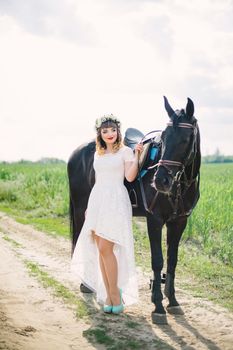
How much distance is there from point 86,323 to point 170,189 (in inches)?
63.8

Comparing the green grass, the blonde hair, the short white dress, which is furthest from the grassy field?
the blonde hair

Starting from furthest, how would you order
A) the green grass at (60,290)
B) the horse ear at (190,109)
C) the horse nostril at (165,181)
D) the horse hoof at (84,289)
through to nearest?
the horse hoof at (84,289) < the green grass at (60,290) < the horse ear at (190,109) < the horse nostril at (165,181)

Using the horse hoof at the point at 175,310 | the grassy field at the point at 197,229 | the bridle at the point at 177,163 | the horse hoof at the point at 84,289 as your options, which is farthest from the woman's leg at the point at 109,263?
the grassy field at the point at 197,229

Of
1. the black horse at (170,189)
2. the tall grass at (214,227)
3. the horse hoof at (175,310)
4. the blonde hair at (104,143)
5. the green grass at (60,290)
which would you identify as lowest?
the horse hoof at (175,310)

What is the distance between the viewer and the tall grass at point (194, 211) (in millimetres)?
8547

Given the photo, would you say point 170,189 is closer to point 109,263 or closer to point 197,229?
point 109,263

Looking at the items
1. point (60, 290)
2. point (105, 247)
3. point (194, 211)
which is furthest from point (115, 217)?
point (194, 211)

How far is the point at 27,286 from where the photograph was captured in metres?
5.93

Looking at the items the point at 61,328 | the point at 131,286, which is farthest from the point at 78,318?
the point at 131,286

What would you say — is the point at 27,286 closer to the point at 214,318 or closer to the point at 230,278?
the point at 214,318

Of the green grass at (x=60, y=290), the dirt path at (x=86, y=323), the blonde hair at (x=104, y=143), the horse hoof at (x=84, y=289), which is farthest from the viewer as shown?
the horse hoof at (x=84, y=289)

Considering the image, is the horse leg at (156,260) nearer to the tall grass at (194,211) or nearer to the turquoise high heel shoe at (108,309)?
the turquoise high heel shoe at (108,309)

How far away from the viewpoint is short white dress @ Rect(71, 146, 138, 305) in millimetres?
4816

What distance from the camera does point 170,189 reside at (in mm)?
4402
